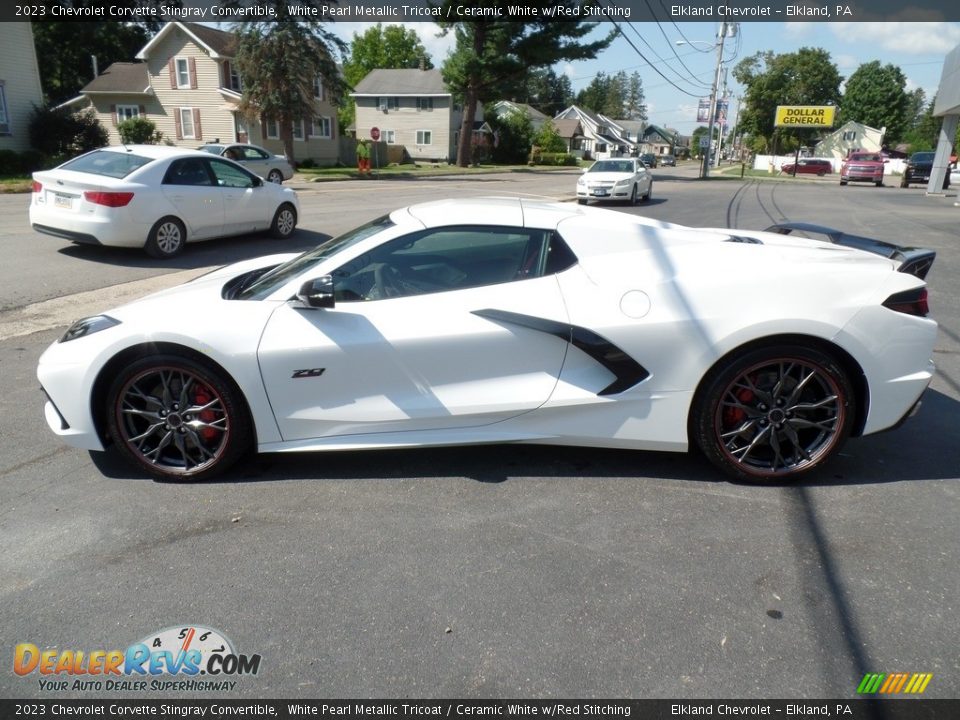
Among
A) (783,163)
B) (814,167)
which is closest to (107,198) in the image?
(814,167)

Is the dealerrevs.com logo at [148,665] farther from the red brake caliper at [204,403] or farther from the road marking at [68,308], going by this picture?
the road marking at [68,308]

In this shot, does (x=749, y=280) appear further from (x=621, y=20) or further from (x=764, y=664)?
(x=621, y=20)

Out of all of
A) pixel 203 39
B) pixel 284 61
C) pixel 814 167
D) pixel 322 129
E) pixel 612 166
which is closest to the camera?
pixel 612 166

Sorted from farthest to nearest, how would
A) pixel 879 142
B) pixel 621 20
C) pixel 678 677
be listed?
pixel 879 142, pixel 621 20, pixel 678 677

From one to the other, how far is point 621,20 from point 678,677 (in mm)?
22182

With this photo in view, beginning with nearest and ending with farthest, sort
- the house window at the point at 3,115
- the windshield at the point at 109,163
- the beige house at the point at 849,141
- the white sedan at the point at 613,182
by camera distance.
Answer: the windshield at the point at 109,163, the white sedan at the point at 613,182, the house window at the point at 3,115, the beige house at the point at 849,141

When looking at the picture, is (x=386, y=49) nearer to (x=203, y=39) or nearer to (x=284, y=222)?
(x=203, y=39)

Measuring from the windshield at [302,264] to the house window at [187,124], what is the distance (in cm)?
4170

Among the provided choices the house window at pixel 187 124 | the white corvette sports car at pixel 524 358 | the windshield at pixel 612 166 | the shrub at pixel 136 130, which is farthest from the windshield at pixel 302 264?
the house window at pixel 187 124

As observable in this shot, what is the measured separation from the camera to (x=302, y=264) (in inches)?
156

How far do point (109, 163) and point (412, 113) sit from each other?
49521 millimetres

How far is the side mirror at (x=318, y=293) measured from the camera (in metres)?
3.48

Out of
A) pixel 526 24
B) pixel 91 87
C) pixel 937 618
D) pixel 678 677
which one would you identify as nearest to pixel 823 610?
pixel 937 618

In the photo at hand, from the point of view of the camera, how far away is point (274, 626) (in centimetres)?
266
